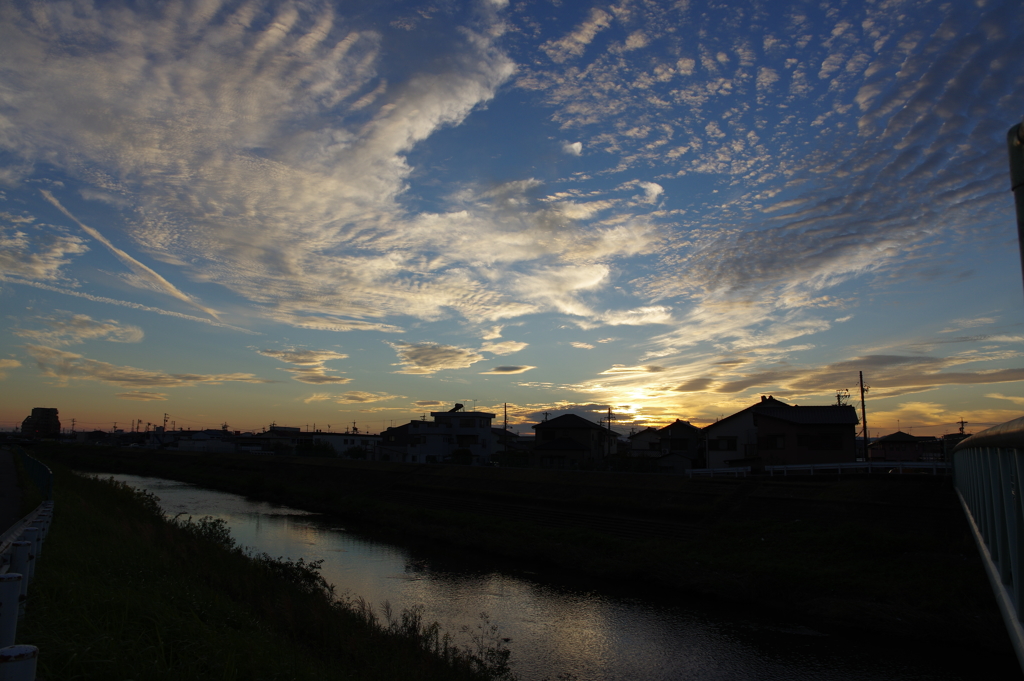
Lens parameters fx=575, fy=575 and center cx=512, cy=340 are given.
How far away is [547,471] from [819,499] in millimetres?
20218

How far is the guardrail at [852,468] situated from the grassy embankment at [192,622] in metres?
22.7

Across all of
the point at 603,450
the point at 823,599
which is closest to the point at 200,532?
the point at 823,599

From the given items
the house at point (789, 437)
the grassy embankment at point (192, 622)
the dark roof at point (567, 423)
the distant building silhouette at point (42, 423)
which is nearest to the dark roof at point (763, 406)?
the house at point (789, 437)

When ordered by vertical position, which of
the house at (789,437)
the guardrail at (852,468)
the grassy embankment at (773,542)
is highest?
the house at (789,437)

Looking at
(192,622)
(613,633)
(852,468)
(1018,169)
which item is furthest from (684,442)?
(1018,169)

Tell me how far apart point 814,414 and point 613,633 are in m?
32.6

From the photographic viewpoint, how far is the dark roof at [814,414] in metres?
42.3

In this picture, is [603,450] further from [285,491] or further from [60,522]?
[60,522]

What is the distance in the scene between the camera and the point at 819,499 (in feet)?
92.0

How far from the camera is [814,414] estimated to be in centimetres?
4359

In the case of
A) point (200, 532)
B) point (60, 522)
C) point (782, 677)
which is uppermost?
A: point (60, 522)

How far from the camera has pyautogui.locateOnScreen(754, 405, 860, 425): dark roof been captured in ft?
139

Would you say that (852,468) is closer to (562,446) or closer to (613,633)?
(613,633)

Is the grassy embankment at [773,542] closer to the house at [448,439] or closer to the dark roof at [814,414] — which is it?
the dark roof at [814,414]
